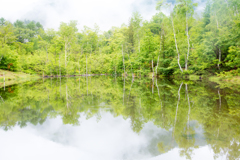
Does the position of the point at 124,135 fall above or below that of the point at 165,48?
below

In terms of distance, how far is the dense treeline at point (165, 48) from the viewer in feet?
68.6

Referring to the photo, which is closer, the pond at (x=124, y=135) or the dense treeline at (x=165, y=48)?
the pond at (x=124, y=135)

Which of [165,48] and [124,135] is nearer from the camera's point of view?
[124,135]

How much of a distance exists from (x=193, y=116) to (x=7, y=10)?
360 ft

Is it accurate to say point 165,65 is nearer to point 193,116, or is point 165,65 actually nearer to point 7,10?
point 193,116

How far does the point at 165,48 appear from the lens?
90.5 feet

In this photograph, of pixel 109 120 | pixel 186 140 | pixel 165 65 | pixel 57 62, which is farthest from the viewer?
pixel 57 62

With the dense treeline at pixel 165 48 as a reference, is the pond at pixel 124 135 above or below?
below

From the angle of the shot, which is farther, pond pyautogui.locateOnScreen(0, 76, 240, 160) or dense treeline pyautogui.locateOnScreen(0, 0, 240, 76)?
dense treeline pyautogui.locateOnScreen(0, 0, 240, 76)

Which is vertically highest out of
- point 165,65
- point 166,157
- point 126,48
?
point 126,48

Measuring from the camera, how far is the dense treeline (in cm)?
2091

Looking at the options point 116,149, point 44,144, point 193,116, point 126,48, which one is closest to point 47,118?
point 44,144

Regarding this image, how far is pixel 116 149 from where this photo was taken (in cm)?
296

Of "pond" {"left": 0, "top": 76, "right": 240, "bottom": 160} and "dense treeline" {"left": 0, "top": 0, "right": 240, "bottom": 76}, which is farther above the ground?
"dense treeline" {"left": 0, "top": 0, "right": 240, "bottom": 76}
